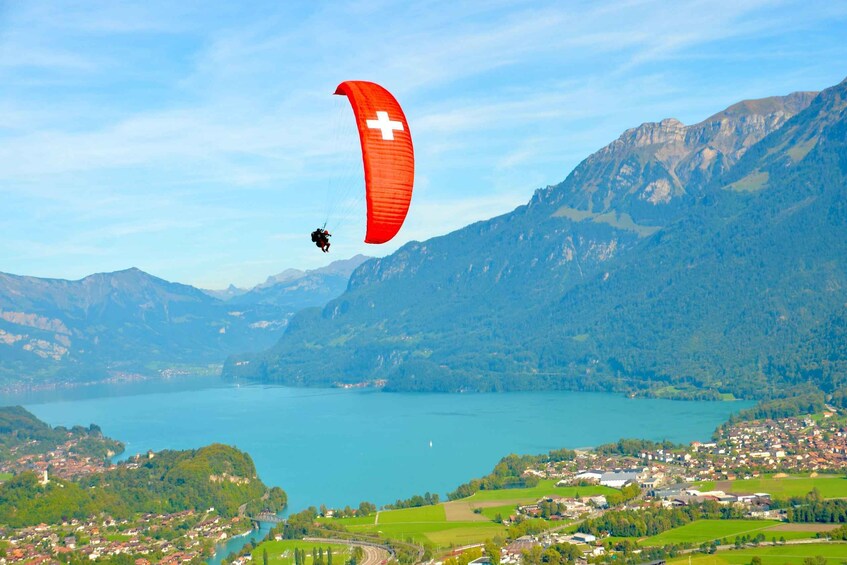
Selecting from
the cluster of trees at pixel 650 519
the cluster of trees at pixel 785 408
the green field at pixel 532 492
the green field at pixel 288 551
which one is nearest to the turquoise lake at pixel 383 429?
the cluster of trees at pixel 785 408

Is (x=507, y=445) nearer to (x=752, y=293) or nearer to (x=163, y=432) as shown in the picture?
(x=163, y=432)

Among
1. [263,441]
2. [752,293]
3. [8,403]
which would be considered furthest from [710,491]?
[8,403]

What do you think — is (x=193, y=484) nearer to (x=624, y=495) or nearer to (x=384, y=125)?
(x=624, y=495)

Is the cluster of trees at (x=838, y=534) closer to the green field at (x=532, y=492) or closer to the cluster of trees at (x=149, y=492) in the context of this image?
the green field at (x=532, y=492)

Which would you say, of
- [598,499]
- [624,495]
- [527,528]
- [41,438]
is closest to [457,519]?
[527,528]

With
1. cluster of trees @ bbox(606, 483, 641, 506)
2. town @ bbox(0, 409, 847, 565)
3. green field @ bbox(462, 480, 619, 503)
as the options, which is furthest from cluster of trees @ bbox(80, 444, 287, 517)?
cluster of trees @ bbox(606, 483, 641, 506)
